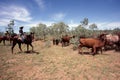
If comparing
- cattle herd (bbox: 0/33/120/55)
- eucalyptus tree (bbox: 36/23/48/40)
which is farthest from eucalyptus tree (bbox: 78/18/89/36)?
eucalyptus tree (bbox: 36/23/48/40)

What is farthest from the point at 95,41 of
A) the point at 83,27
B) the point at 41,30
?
the point at 41,30

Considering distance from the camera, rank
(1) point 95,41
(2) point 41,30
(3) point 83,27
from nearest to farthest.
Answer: (1) point 95,41 < (3) point 83,27 < (2) point 41,30

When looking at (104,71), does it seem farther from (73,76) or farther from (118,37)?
(118,37)

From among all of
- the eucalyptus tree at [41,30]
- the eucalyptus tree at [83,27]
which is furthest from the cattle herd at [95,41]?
the eucalyptus tree at [41,30]

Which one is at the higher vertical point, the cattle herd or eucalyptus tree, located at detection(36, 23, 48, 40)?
eucalyptus tree, located at detection(36, 23, 48, 40)

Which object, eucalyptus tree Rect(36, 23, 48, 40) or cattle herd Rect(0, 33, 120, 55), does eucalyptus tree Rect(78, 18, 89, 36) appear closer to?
cattle herd Rect(0, 33, 120, 55)

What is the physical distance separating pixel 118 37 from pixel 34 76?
34.7 ft

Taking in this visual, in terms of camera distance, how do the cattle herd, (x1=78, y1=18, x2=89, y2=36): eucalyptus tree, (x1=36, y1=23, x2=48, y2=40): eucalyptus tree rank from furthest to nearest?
(x1=36, y1=23, x2=48, y2=40): eucalyptus tree < (x1=78, y1=18, x2=89, y2=36): eucalyptus tree < the cattle herd

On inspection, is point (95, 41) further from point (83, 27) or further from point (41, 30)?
point (41, 30)

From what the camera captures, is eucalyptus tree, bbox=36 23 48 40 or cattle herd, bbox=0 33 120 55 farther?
eucalyptus tree, bbox=36 23 48 40

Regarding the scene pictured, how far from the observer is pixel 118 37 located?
13781mm

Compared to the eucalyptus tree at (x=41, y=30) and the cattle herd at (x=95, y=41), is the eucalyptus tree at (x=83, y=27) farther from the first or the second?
the eucalyptus tree at (x=41, y=30)

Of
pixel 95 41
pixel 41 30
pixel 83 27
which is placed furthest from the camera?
pixel 41 30

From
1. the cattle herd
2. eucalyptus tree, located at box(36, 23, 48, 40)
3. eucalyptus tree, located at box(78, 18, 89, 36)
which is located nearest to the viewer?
the cattle herd
